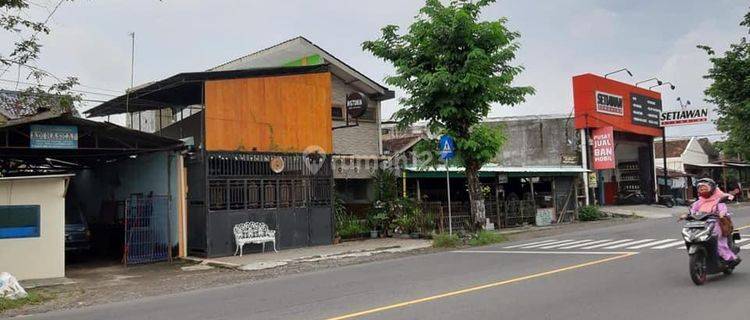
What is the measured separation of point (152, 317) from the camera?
28.4ft

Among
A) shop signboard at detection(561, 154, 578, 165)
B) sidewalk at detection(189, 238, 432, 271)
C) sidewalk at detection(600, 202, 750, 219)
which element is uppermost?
shop signboard at detection(561, 154, 578, 165)

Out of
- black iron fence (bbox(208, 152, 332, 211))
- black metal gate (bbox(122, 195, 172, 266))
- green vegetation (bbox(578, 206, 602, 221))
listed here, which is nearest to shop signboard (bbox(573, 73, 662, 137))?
green vegetation (bbox(578, 206, 602, 221))

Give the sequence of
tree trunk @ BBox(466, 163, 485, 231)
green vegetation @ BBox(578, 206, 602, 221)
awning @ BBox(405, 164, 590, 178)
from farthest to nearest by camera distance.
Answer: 1. green vegetation @ BBox(578, 206, 602, 221)
2. awning @ BBox(405, 164, 590, 178)
3. tree trunk @ BBox(466, 163, 485, 231)

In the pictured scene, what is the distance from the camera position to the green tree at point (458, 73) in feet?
60.2

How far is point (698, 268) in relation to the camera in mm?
9039

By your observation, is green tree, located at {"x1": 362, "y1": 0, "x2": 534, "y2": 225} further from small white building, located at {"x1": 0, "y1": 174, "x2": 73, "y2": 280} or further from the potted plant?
small white building, located at {"x1": 0, "y1": 174, "x2": 73, "y2": 280}

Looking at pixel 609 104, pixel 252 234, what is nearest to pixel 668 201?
pixel 609 104

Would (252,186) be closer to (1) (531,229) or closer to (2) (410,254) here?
(2) (410,254)

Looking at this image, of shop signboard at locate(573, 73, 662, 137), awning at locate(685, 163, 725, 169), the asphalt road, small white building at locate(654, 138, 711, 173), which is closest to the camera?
the asphalt road

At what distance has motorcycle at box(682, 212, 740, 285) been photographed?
9008mm

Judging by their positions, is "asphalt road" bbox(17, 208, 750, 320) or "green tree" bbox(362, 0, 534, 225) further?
→ "green tree" bbox(362, 0, 534, 225)

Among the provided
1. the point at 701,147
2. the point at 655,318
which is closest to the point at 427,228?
the point at 655,318

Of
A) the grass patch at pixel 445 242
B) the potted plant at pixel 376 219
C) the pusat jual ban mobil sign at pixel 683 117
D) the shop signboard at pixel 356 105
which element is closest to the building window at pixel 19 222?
the grass patch at pixel 445 242

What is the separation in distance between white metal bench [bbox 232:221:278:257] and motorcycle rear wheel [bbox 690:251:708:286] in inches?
454
